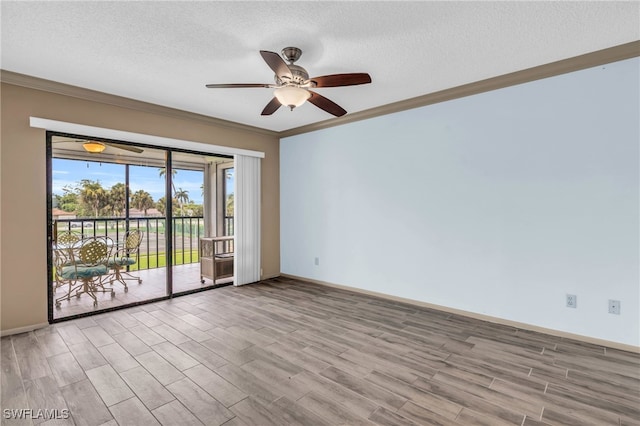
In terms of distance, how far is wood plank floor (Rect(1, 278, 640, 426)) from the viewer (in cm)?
194

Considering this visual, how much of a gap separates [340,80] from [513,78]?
2.00m

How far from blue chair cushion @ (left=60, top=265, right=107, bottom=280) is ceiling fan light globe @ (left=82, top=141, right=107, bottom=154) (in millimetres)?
1583

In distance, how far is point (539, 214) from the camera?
314 cm

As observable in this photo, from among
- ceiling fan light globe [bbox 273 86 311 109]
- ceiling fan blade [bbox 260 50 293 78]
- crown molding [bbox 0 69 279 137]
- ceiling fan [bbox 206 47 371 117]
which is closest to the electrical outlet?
ceiling fan [bbox 206 47 371 117]

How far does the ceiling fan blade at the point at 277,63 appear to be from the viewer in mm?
2139

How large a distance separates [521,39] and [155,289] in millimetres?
5519

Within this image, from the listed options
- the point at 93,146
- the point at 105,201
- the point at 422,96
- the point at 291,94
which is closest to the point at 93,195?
the point at 105,201

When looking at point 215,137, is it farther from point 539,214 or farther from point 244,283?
point 539,214

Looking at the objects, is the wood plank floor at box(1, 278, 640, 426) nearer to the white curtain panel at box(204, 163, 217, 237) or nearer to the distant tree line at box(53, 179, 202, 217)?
the distant tree line at box(53, 179, 202, 217)

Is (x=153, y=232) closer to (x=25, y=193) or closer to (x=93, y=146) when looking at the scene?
(x=93, y=146)

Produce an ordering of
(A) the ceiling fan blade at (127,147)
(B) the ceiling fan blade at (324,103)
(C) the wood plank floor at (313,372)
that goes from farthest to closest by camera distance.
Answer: (A) the ceiling fan blade at (127,147) < (B) the ceiling fan blade at (324,103) < (C) the wood plank floor at (313,372)

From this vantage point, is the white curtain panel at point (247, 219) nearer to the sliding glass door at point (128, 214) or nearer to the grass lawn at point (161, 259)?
the sliding glass door at point (128, 214)

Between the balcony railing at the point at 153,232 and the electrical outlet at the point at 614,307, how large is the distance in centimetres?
512

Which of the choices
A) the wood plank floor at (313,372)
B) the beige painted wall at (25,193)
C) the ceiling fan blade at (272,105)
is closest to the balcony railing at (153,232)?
the beige painted wall at (25,193)
